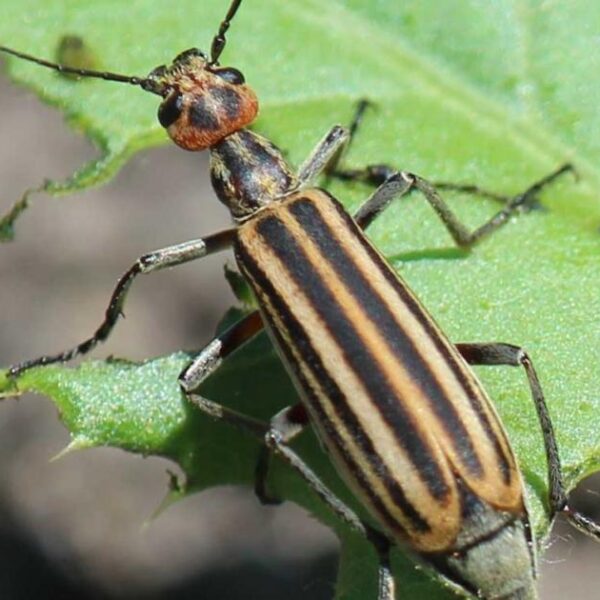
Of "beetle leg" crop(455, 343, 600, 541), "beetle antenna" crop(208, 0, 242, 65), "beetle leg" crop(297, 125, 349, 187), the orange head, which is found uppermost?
"beetle antenna" crop(208, 0, 242, 65)

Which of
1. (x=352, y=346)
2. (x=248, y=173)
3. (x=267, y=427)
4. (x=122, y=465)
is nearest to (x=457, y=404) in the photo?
(x=352, y=346)

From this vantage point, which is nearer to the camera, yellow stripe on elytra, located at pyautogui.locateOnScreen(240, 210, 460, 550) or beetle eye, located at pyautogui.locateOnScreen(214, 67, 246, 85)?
yellow stripe on elytra, located at pyautogui.locateOnScreen(240, 210, 460, 550)

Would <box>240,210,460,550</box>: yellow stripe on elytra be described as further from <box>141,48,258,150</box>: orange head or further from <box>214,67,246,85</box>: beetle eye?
<box>214,67,246,85</box>: beetle eye

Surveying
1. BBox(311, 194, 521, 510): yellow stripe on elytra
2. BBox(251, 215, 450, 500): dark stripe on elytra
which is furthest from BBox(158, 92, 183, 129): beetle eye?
BBox(311, 194, 521, 510): yellow stripe on elytra

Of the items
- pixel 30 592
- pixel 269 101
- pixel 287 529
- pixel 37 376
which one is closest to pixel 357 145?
pixel 269 101

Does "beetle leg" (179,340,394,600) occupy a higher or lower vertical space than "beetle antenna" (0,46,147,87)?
lower

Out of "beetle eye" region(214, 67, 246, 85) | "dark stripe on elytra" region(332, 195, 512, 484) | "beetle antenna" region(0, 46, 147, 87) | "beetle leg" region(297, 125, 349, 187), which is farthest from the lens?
"beetle antenna" region(0, 46, 147, 87)

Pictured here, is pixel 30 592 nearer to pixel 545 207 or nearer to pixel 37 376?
pixel 37 376

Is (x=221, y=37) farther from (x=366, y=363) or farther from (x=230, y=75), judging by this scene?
(x=366, y=363)
